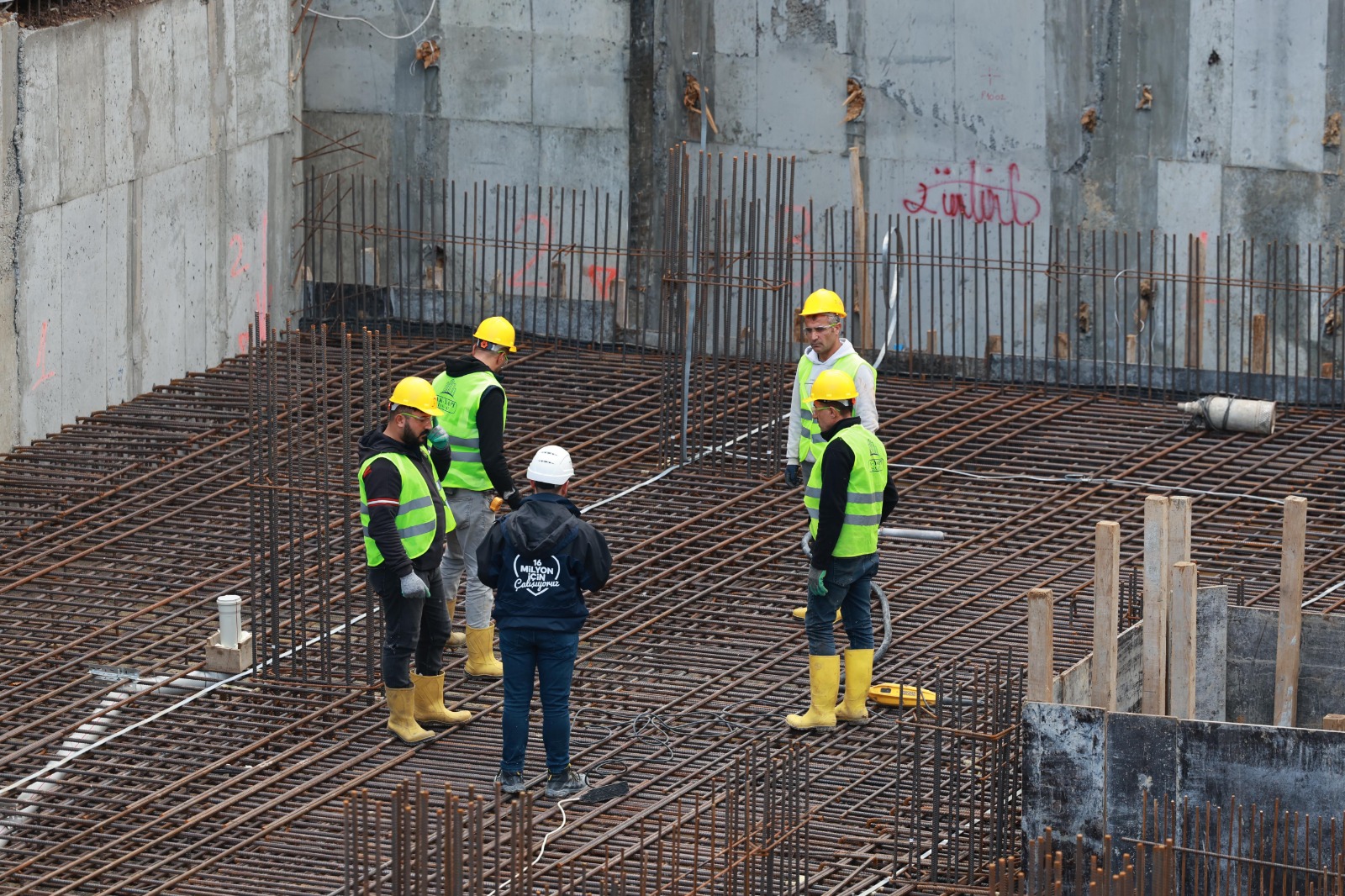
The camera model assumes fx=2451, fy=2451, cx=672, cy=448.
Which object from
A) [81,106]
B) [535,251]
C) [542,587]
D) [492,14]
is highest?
[492,14]

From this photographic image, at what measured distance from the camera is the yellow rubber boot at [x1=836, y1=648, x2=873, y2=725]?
11.9 metres

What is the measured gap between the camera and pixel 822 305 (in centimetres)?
1336

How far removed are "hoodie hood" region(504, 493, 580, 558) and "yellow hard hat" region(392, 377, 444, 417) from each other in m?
0.97

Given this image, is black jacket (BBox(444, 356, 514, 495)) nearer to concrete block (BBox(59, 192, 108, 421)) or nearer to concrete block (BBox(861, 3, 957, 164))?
concrete block (BBox(59, 192, 108, 421))

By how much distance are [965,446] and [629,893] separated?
721 cm

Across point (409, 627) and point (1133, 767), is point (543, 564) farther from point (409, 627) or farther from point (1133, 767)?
point (1133, 767)

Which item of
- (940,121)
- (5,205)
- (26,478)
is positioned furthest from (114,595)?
(940,121)

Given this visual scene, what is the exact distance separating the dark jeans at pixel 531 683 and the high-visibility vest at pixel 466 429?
1713 millimetres

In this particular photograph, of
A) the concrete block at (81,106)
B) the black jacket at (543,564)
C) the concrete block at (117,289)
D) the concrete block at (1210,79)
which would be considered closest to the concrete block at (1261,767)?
the black jacket at (543,564)

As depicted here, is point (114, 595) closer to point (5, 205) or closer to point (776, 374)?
point (5, 205)

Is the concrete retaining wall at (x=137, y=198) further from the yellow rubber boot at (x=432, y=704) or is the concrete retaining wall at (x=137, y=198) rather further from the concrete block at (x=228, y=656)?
the yellow rubber boot at (x=432, y=704)

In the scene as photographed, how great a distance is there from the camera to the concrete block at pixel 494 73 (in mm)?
19141

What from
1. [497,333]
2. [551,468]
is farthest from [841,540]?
[497,333]

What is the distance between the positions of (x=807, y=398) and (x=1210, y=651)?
2.52 m
